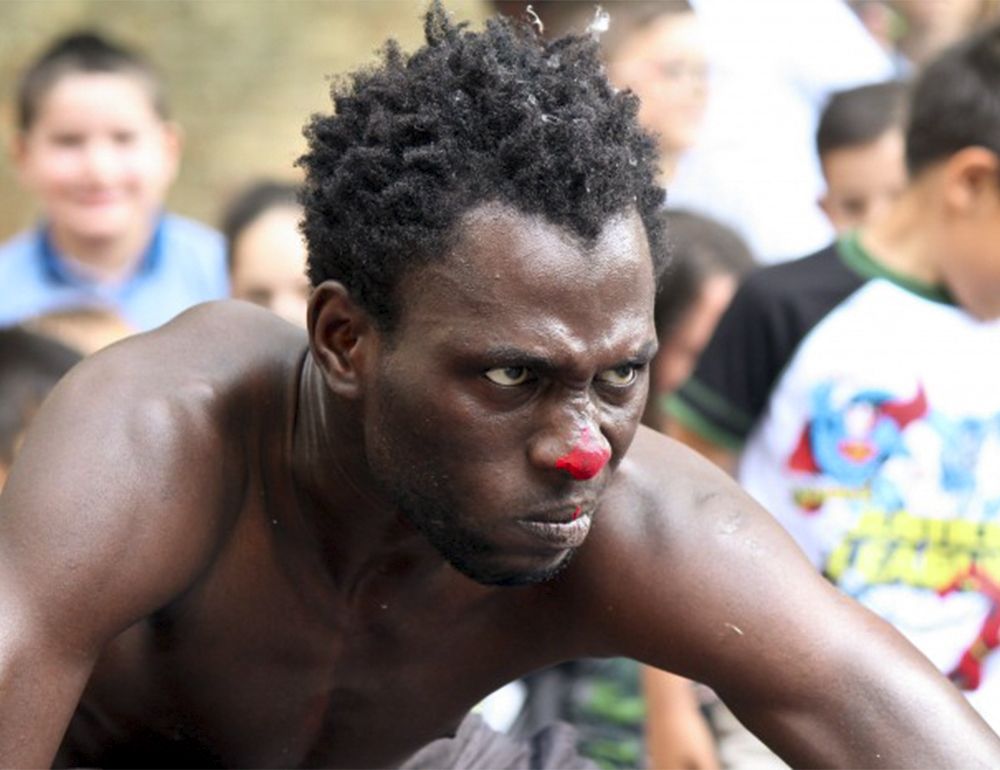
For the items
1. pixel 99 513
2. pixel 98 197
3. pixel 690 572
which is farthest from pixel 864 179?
pixel 99 513

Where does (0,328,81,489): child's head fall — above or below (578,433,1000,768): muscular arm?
below

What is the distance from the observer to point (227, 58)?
20.8ft

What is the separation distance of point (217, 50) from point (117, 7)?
1.02 feet

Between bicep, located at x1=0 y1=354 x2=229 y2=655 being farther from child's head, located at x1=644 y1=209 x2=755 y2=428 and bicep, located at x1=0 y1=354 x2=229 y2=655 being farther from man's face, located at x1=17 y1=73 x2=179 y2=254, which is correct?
man's face, located at x1=17 y1=73 x2=179 y2=254

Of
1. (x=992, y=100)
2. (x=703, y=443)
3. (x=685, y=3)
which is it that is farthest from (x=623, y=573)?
(x=685, y=3)

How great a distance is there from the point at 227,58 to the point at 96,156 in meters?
1.85

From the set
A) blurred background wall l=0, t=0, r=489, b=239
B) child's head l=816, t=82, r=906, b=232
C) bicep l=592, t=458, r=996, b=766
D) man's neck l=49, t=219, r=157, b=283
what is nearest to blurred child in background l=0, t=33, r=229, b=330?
man's neck l=49, t=219, r=157, b=283

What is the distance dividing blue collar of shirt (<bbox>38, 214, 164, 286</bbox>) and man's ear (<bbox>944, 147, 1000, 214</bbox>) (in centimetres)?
188

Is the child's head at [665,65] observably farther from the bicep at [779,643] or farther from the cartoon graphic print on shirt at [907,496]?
the bicep at [779,643]

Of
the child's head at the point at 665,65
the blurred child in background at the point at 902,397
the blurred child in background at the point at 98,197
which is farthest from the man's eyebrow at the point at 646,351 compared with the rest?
the blurred child in background at the point at 98,197

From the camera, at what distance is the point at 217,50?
634cm

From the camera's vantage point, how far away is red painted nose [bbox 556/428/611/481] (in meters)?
2.16

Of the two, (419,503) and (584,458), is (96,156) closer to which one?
(419,503)

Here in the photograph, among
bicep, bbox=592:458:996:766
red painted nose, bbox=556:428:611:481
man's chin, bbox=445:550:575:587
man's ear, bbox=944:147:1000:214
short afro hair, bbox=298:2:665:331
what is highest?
short afro hair, bbox=298:2:665:331
